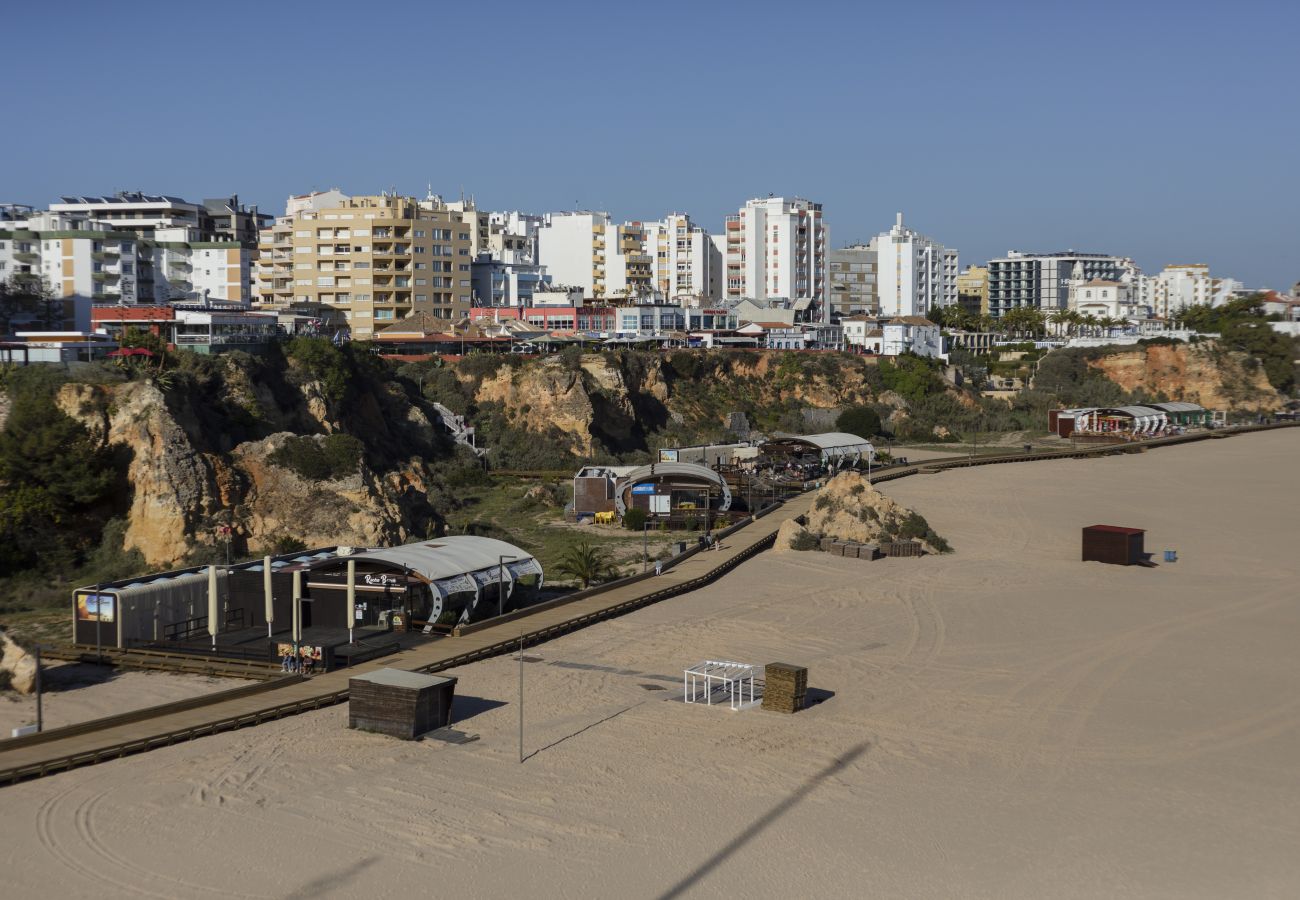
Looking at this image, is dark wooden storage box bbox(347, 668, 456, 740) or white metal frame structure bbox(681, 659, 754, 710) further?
white metal frame structure bbox(681, 659, 754, 710)

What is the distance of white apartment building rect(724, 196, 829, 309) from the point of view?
398 ft

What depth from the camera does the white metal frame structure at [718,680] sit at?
2303cm

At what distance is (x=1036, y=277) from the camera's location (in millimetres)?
188625

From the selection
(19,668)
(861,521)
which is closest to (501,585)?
(19,668)

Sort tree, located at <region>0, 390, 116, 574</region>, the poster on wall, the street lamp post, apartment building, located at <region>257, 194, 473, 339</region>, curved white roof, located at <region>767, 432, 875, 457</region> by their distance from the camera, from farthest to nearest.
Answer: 1. apartment building, located at <region>257, 194, 473, 339</region>
2. curved white roof, located at <region>767, 432, 875, 457</region>
3. tree, located at <region>0, 390, 116, 574</region>
4. the street lamp post
5. the poster on wall

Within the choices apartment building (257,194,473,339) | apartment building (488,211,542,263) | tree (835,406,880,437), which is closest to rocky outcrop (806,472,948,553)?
tree (835,406,880,437)

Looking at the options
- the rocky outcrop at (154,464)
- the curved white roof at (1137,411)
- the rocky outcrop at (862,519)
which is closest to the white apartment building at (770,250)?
the curved white roof at (1137,411)

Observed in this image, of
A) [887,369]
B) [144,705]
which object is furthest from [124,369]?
[887,369]

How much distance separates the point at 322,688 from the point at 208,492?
1636 cm

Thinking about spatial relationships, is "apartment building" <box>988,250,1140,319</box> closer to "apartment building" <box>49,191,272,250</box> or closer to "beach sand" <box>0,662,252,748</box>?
"apartment building" <box>49,191,272,250</box>

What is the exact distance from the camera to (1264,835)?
17.2 meters

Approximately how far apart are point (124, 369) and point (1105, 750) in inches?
1303

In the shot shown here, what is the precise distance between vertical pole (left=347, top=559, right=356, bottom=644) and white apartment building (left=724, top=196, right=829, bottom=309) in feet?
320

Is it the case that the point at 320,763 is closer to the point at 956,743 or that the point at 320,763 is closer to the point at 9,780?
the point at 9,780
